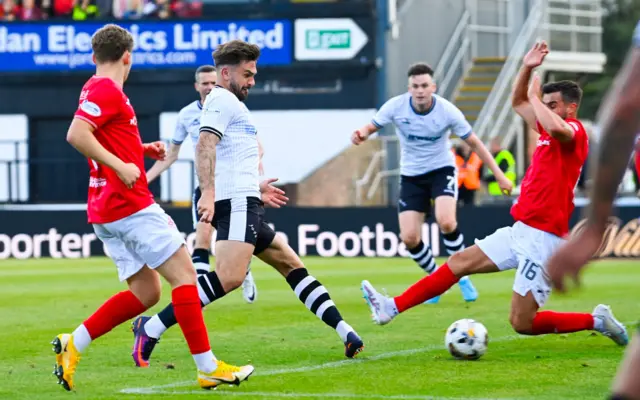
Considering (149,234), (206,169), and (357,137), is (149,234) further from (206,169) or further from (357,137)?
(357,137)

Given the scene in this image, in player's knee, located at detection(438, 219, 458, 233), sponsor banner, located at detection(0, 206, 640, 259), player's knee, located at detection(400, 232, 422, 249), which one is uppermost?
player's knee, located at detection(438, 219, 458, 233)

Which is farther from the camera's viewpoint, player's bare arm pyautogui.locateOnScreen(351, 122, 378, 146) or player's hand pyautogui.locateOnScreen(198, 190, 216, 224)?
player's bare arm pyautogui.locateOnScreen(351, 122, 378, 146)

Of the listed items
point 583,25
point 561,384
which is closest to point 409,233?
point 561,384

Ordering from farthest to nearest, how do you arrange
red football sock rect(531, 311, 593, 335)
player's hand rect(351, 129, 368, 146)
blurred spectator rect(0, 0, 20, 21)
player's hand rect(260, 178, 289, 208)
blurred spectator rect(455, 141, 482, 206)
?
blurred spectator rect(0, 0, 20, 21) < blurred spectator rect(455, 141, 482, 206) < player's hand rect(351, 129, 368, 146) < red football sock rect(531, 311, 593, 335) < player's hand rect(260, 178, 289, 208)

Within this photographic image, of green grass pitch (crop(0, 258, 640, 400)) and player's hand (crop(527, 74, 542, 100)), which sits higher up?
player's hand (crop(527, 74, 542, 100))

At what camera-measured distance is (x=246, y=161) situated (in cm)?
841

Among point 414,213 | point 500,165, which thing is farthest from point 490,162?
point 500,165

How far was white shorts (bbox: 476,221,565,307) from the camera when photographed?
8758mm

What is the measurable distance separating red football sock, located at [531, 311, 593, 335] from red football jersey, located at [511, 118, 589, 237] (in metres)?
0.56

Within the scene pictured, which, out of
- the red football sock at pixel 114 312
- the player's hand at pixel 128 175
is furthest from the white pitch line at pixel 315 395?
the player's hand at pixel 128 175

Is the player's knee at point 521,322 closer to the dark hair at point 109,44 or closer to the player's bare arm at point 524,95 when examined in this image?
the player's bare arm at point 524,95

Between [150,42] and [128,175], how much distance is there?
22.6m

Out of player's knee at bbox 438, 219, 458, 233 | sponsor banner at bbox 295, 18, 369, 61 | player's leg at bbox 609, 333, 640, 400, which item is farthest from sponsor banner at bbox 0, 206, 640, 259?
player's leg at bbox 609, 333, 640, 400

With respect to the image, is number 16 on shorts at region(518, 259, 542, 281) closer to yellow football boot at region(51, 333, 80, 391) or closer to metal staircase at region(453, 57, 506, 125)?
yellow football boot at region(51, 333, 80, 391)
